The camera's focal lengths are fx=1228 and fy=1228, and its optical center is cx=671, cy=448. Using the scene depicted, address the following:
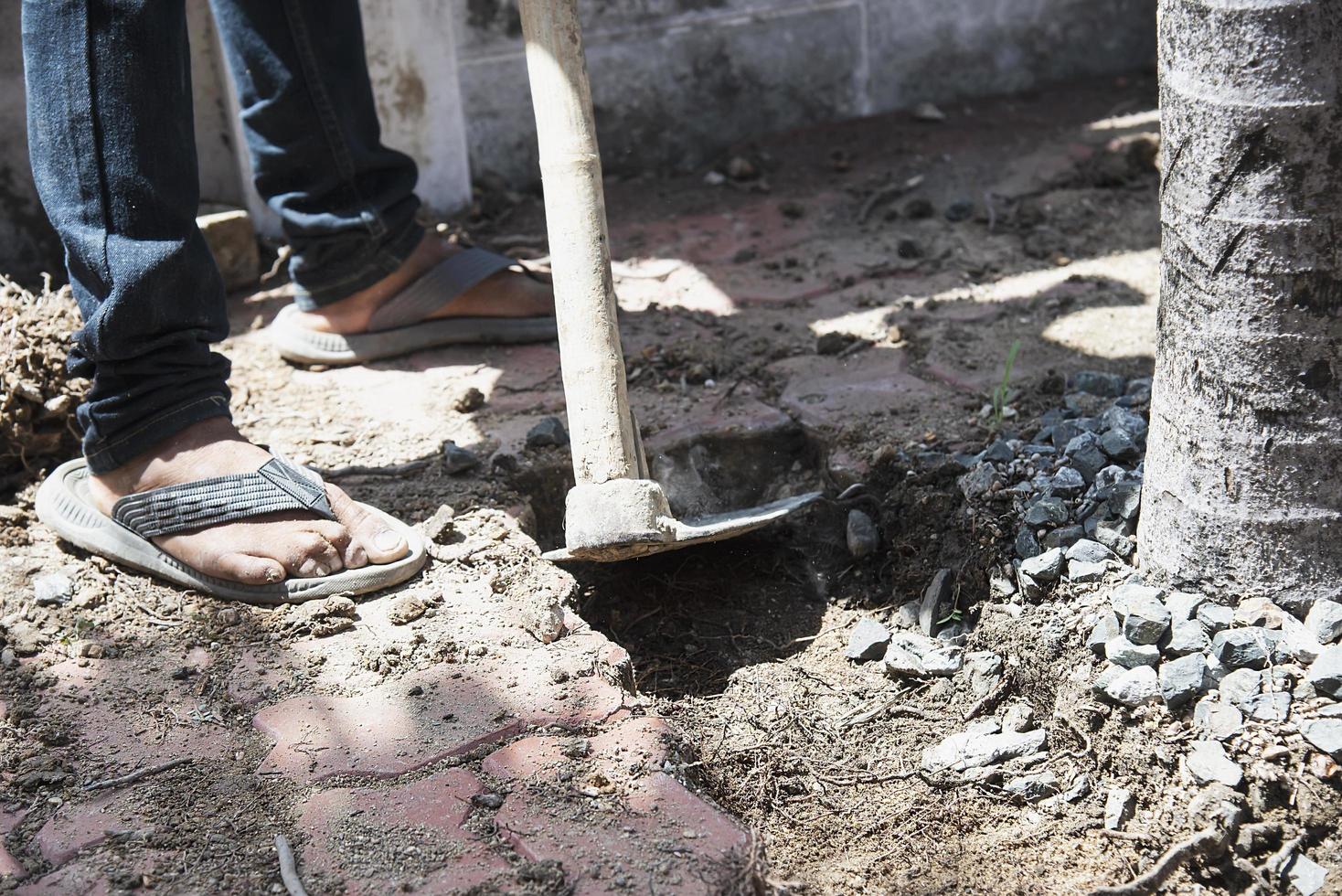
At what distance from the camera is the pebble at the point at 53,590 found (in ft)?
7.09

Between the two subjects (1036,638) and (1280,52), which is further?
(1036,638)

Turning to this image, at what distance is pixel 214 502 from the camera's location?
2.18 meters

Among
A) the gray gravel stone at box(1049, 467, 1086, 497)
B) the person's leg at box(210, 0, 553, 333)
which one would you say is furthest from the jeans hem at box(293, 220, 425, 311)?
the gray gravel stone at box(1049, 467, 1086, 497)

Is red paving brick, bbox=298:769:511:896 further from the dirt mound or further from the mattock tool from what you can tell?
the dirt mound

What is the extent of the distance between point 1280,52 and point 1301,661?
85cm

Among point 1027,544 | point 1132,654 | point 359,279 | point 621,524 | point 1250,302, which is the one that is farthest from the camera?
point 359,279

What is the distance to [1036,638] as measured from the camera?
6.51ft

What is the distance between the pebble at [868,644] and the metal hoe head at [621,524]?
0.37 metres

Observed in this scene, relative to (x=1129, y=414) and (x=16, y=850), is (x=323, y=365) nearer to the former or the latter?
(x=16, y=850)

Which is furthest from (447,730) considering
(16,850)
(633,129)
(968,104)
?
(968,104)

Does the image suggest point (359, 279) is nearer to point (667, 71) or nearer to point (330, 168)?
point (330, 168)

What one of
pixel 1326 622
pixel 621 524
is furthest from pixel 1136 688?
pixel 621 524

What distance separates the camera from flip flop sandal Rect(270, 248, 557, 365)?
3.06 meters

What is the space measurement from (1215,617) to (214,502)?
1667 millimetres
